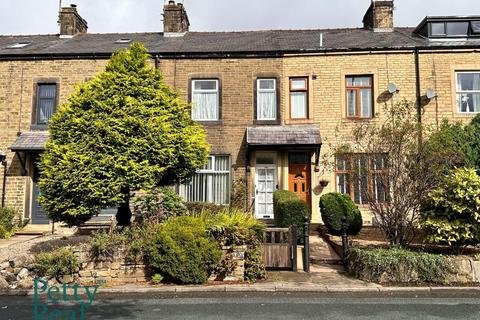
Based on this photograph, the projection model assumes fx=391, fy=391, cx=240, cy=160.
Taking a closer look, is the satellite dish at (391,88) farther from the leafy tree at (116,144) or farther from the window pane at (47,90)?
the window pane at (47,90)

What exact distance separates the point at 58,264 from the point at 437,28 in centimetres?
1550

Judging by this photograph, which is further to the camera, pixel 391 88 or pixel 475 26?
pixel 475 26

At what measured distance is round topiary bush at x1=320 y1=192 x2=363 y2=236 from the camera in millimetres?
11547

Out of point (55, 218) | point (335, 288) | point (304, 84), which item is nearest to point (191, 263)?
point (335, 288)

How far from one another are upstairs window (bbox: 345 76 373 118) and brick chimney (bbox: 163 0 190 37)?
809 centimetres

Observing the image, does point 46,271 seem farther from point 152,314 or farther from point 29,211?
point 29,211

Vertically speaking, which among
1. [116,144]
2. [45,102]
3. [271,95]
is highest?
[271,95]

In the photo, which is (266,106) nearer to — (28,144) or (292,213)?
(292,213)

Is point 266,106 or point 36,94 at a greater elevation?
point 36,94

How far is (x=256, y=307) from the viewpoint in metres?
6.54

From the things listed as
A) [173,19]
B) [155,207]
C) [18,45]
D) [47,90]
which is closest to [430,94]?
[155,207]

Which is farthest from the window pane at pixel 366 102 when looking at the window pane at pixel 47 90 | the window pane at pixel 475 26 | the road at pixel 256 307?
the window pane at pixel 47 90

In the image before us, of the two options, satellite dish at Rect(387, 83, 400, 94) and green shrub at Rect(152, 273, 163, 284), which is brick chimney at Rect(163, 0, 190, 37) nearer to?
satellite dish at Rect(387, 83, 400, 94)


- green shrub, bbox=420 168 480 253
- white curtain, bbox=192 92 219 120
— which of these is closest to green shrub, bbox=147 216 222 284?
green shrub, bbox=420 168 480 253
